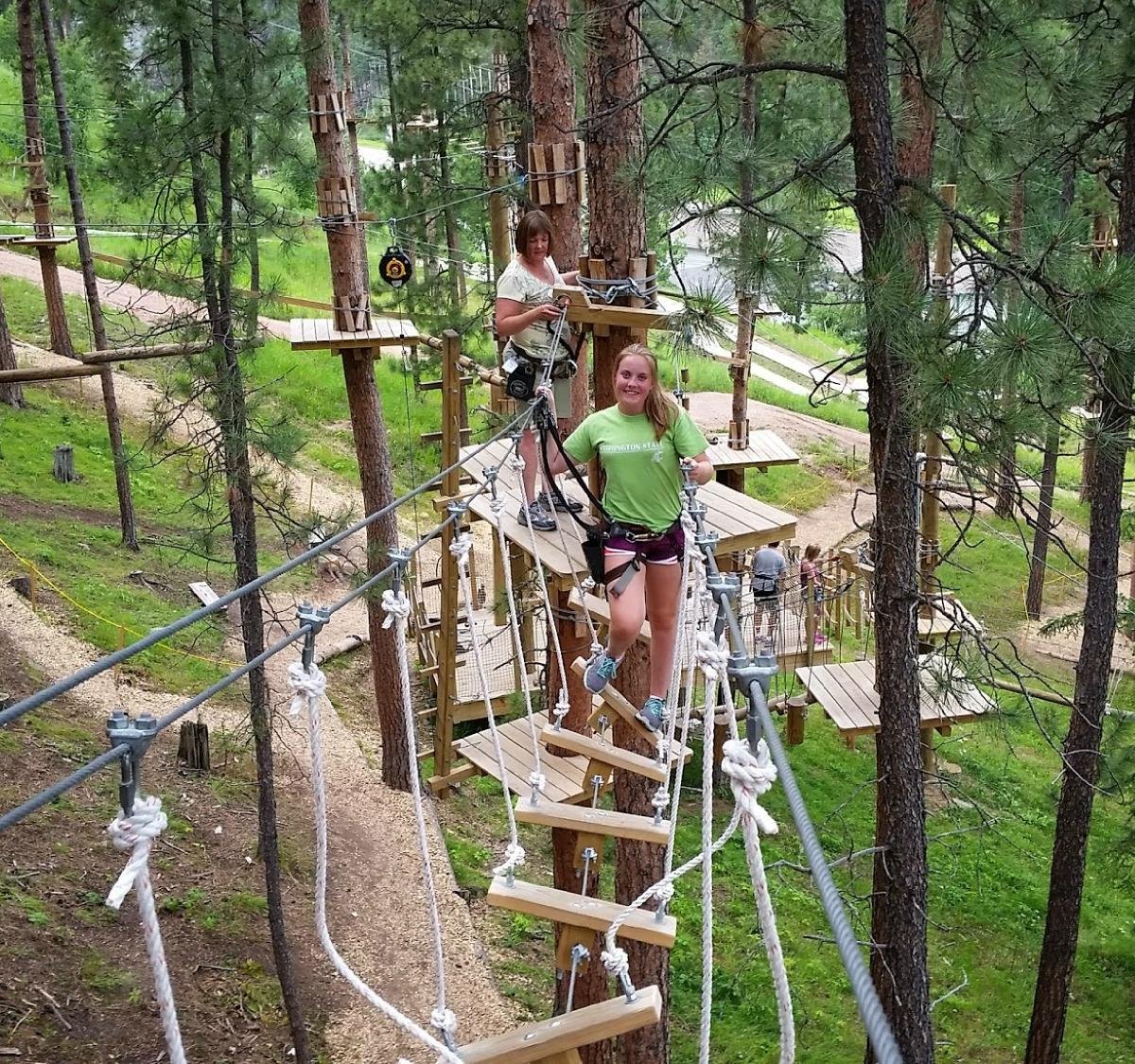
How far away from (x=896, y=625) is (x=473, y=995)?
369 centimetres

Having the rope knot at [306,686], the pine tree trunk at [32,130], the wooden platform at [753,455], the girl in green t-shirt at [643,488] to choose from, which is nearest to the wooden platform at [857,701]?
the wooden platform at [753,455]

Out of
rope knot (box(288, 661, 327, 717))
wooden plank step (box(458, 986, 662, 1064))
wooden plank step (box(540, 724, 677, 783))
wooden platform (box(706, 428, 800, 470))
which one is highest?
rope knot (box(288, 661, 327, 717))

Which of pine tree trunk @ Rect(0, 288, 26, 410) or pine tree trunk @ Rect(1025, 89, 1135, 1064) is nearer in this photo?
pine tree trunk @ Rect(1025, 89, 1135, 1064)

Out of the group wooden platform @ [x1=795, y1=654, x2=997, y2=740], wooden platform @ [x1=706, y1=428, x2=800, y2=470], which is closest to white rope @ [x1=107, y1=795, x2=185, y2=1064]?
wooden platform @ [x1=795, y1=654, x2=997, y2=740]

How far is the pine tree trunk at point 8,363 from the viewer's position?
1126 centimetres

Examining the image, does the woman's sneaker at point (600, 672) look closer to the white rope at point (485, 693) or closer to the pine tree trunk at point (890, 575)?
the white rope at point (485, 693)

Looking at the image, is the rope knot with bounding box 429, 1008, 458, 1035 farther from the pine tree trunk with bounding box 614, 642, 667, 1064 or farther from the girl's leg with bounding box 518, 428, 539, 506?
the girl's leg with bounding box 518, 428, 539, 506

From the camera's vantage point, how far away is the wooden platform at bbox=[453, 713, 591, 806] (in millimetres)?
5508

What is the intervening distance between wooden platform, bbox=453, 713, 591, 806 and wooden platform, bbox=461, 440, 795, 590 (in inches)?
38.5

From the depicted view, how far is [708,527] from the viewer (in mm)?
4430

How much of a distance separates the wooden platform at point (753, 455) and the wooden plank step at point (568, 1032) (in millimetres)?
6673

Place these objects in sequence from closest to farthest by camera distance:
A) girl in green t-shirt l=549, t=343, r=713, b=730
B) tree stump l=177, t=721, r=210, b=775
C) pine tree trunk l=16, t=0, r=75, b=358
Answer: girl in green t-shirt l=549, t=343, r=713, b=730, tree stump l=177, t=721, r=210, b=775, pine tree trunk l=16, t=0, r=75, b=358

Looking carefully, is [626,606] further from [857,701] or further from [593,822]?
[857,701]

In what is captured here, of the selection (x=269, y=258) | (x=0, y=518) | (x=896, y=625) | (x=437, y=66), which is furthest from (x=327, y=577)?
(x=269, y=258)
